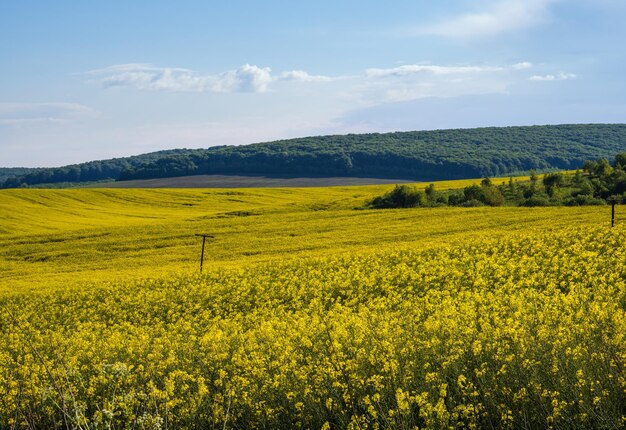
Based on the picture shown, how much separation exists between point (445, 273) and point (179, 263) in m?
17.8

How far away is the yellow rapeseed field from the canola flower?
2.1 inches

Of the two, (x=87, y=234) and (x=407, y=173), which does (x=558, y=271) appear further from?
(x=407, y=173)

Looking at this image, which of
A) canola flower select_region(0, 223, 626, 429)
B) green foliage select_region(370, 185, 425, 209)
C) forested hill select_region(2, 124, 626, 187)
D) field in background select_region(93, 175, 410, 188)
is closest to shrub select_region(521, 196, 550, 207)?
green foliage select_region(370, 185, 425, 209)

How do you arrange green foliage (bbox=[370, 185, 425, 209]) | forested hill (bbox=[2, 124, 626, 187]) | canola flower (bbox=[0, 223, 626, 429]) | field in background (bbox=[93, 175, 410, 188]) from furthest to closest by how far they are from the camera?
forested hill (bbox=[2, 124, 626, 187]) → field in background (bbox=[93, 175, 410, 188]) → green foliage (bbox=[370, 185, 425, 209]) → canola flower (bbox=[0, 223, 626, 429])

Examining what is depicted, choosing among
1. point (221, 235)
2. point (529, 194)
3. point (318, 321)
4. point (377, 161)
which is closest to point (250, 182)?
point (377, 161)

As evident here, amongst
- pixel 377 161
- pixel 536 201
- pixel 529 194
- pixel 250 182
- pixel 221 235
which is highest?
pixel 377 161

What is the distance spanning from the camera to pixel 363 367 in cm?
1058

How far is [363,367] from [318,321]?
394 centimetres

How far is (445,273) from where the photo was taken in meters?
24.3

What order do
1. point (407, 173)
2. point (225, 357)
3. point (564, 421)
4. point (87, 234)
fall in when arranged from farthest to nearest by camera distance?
point (407, 173) → point (87, 234) → point (225, 357) → point (564, 421)

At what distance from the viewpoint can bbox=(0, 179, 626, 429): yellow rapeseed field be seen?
8.70m

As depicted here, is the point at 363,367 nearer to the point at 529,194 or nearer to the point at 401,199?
the point at 401,199

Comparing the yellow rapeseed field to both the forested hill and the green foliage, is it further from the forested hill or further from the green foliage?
the forested hill

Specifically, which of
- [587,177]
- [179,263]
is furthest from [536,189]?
[179,263]
